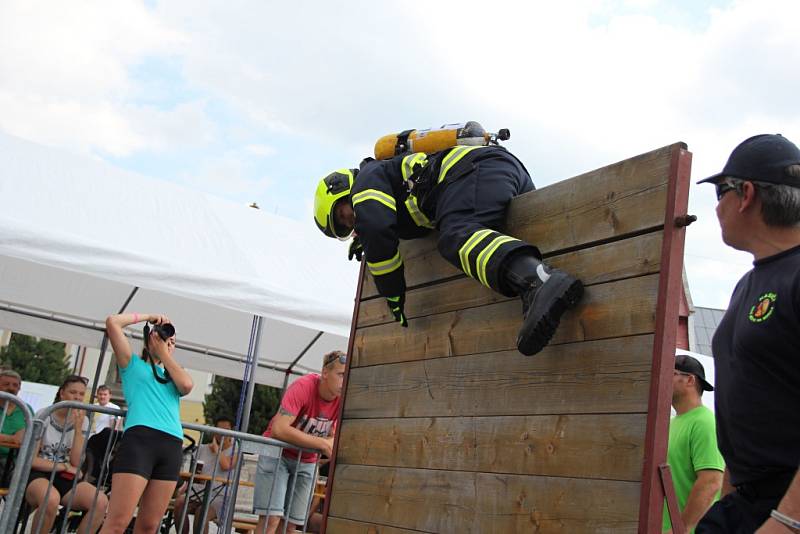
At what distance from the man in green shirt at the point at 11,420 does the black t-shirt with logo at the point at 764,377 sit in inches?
258

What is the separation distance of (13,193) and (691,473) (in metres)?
5.82

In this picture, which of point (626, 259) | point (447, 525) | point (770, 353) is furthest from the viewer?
point (447, 525)

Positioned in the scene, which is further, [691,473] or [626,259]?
[691,473]

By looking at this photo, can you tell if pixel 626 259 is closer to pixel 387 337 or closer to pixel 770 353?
pixel 770 353

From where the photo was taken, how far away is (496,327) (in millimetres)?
3414

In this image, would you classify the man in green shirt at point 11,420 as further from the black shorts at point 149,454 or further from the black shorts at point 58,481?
the black shorts at point 149,454

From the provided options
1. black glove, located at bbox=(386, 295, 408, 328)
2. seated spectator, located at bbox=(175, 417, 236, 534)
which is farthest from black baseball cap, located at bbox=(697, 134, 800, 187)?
seated spectator, located at bbox=(175, 417, 236, 534)

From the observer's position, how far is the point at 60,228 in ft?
22.5

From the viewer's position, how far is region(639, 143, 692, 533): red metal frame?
8.38ft

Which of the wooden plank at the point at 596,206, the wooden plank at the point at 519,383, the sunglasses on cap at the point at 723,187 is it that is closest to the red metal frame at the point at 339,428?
the wooden plank at the point at 519,383

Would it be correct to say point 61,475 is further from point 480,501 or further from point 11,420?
point 480,501

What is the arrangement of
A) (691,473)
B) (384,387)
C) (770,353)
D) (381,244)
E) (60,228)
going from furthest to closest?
(60,228) < (691,473) < (384,387) < (381,244) < (770,353)

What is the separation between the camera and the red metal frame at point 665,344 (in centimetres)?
255

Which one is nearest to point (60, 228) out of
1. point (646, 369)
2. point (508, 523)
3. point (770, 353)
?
point (508, 523)
